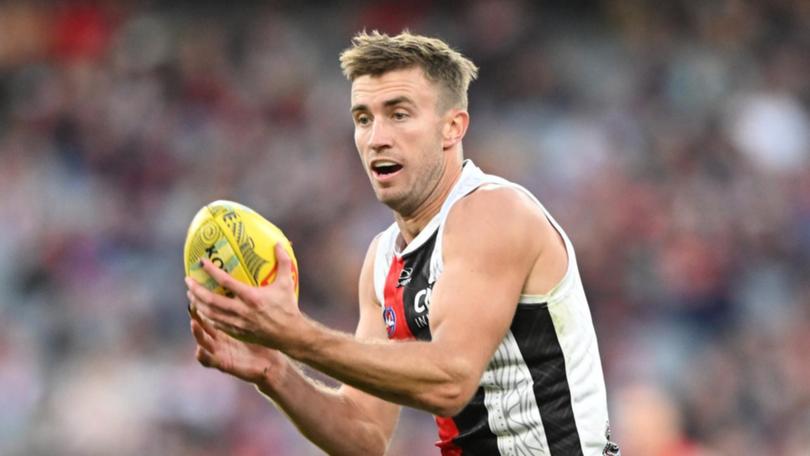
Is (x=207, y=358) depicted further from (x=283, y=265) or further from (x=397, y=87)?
(x=397, y=87)

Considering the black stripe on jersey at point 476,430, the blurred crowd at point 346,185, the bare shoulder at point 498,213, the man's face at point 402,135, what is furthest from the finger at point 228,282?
the blurred crowd at point 346,185

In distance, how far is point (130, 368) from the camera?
9.75 metres

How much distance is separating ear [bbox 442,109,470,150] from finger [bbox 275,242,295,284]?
3.27ft

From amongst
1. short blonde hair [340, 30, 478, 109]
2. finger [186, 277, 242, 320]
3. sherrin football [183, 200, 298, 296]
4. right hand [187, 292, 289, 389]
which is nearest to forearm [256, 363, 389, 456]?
right hand [187, 292, 289, 389]

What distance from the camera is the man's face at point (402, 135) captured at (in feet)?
14.6

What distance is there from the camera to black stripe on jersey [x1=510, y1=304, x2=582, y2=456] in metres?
4.22

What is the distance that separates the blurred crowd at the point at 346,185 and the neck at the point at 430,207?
14.0ft

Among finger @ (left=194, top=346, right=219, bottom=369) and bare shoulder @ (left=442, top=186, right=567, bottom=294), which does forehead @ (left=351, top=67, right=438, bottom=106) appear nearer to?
bare shoulder @ (left=442, top=186, right=567, bottom=294)

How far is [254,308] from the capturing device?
346 centimetres

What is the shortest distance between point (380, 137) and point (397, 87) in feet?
0.63

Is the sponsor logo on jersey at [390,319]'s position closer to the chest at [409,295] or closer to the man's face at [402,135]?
the chest at [409,295]

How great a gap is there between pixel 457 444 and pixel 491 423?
0.71 feet

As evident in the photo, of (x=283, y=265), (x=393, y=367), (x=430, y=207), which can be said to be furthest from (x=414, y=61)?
(x=393, y=367)

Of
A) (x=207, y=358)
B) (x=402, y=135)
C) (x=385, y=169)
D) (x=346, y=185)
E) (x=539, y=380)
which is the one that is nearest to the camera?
(x=207, y=358)
